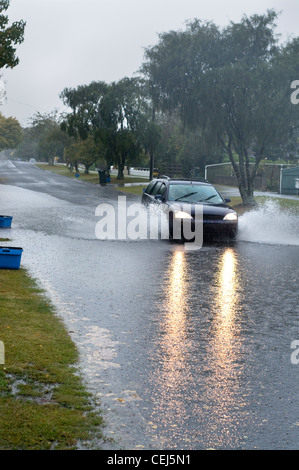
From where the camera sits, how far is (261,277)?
11.9 metres

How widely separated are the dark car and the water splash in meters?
1.40

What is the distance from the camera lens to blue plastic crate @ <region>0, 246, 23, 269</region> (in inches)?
450

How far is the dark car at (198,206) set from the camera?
1667 centimetres

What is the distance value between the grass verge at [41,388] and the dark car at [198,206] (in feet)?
28.5

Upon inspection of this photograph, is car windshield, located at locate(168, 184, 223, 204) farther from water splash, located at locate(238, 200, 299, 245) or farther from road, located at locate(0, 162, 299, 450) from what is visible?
road, located at locate(0, 162, 299, 450)

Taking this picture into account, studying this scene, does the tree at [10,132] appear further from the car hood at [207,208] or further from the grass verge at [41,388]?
the grass verge at [41,388]

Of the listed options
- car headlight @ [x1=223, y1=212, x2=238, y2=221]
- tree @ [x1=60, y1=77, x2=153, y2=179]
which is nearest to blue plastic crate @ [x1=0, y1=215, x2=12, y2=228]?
car headlight @ [x1=223, y1=212, x2=238, y2=221]

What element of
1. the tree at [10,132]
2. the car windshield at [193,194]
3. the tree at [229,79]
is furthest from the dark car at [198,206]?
the tree at [10,132]

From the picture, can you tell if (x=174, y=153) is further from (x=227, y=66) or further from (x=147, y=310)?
(x=147, y=310)

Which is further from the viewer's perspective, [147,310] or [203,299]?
[203,299]

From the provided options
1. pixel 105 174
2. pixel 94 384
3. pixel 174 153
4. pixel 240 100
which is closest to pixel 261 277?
pixel 94 384

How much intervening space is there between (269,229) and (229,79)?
9530 mm

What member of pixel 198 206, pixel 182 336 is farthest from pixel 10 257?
pixel 198 206
